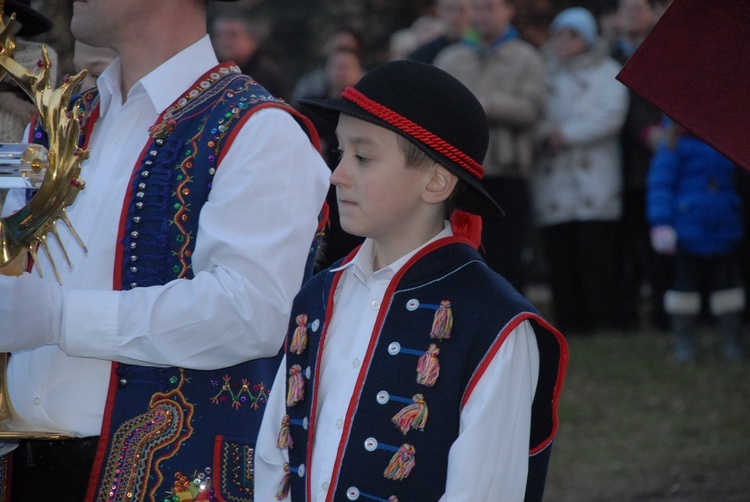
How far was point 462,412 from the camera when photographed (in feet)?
7.82

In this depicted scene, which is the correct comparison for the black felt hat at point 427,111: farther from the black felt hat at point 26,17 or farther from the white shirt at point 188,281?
the black felt hat at point 26,17

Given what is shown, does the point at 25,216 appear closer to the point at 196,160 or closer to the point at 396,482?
the point at 196,160

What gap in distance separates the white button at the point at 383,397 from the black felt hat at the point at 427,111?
1.55ft

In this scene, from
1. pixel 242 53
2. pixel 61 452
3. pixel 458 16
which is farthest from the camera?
pixel 242 53

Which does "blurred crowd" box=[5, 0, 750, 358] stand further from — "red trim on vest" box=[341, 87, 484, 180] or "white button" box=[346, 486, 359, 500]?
"white button" box=[346, 486, 359, 500]

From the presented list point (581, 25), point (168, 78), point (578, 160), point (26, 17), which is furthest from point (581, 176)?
point (168, 78)

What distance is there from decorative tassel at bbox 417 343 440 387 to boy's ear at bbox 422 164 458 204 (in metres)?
0.35

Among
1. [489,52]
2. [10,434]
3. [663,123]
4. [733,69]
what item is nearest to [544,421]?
[733,69]

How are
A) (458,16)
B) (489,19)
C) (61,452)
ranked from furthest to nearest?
(458,16) → (489,19) → (61,452)

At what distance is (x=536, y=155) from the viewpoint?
835 centimetres

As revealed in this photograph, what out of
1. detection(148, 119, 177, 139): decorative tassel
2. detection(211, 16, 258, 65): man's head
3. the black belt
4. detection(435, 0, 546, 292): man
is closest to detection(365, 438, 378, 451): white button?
the black belt

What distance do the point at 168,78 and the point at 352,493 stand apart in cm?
113

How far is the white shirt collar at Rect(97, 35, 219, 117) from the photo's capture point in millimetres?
2883

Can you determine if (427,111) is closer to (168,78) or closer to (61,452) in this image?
(168,78)
